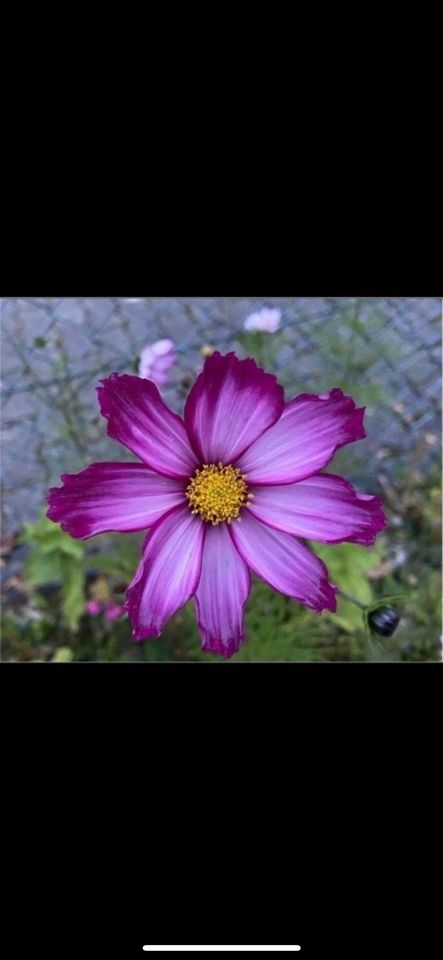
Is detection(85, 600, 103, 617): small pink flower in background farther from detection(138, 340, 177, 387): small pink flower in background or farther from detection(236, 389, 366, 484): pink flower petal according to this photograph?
detection(236, 389, 366, 484): pink flower petal

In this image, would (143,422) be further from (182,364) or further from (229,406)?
(182,364)

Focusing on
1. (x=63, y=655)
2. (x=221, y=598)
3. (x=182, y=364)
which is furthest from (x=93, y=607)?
(x=221, y=598)

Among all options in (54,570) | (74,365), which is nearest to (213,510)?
(54,570)

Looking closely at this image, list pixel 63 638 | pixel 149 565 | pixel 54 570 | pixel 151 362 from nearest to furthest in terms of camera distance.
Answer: pixel 149 565
pixel 151 362
pixel 54 570
pixel 63 638

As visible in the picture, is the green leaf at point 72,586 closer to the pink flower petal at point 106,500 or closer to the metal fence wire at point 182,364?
the metal fence wire at point 182,364

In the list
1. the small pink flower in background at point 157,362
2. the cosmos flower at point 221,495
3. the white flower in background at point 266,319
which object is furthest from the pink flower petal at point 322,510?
the white flower in background at point 266,319

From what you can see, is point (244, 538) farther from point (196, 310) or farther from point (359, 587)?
point (196, 310)
